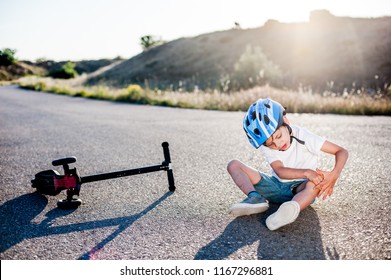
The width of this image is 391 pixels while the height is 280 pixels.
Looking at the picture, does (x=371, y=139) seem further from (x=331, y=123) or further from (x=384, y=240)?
(x=384, y=240)

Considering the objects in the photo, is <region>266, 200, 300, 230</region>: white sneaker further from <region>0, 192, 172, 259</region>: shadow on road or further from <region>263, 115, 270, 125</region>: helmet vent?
<region>0, 192, 172, 259</region>: shadow on road

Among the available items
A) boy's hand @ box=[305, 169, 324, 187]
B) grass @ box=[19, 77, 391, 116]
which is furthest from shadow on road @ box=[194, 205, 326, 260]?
grass @ box=[19, 77, 391, 116]

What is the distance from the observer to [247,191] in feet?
9.90

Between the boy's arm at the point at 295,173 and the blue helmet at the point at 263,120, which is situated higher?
the blue helmet at the point at 263,120

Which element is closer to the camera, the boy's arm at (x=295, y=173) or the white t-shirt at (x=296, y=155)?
the boy's arm at (x=295, y=173)

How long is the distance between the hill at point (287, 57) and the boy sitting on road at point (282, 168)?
18936 millimetres

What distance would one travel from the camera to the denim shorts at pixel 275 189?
2992 millimetres

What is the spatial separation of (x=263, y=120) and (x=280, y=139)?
25 cm

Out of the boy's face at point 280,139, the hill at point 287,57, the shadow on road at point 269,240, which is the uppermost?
the hill at point 287,57

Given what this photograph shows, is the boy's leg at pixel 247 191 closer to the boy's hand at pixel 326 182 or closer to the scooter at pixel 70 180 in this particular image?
the boy's hand at pixel 326 182

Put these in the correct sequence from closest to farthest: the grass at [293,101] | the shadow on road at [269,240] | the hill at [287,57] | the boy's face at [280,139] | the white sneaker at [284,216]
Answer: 1. the shadow on road at [269,240]
2. the white sneaker at [284,216]
3. the boy's face at [280,139]
4. the grass at [293,101]
5. the hill at [287,57]

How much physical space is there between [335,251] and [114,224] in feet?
5.59

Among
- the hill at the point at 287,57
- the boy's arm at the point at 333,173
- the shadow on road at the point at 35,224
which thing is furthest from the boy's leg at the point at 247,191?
the hill at the point at 287,57

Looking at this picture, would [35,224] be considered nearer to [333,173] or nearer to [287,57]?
[333,173]
